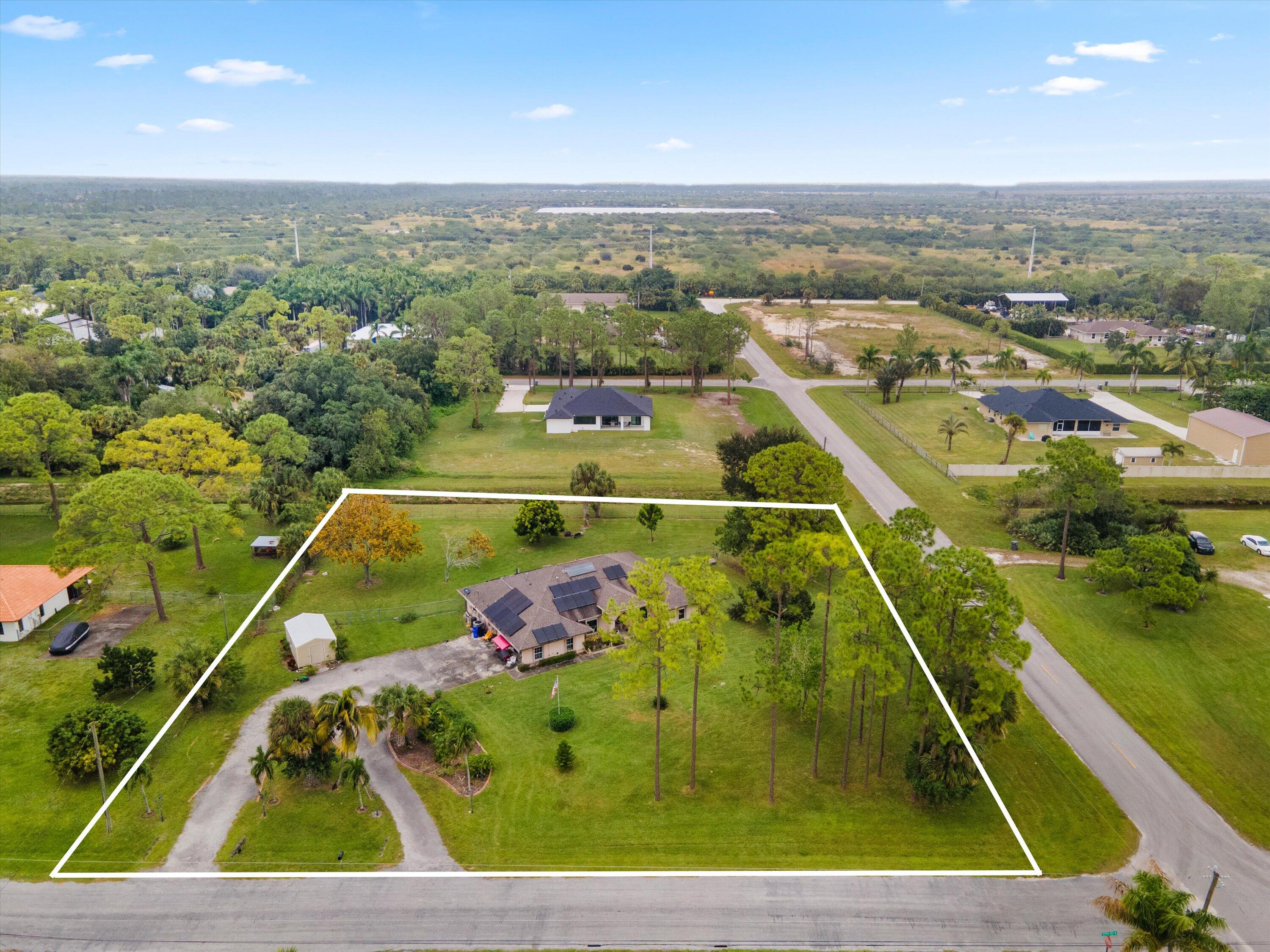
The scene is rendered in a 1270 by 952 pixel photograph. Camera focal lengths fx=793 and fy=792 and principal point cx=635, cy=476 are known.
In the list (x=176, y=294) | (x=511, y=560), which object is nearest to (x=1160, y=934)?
(x=511, y=560)

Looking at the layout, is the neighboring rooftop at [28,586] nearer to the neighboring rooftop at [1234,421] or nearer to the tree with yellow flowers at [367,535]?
the tree with yellow flowers at [367,535]

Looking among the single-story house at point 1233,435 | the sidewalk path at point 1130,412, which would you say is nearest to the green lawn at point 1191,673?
the single-story house at point 1233,435

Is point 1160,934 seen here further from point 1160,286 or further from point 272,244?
point 272,244

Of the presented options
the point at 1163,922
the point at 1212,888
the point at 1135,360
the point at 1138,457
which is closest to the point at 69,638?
the point at 1163,922

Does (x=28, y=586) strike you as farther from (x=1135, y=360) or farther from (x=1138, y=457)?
(x=1135, y=360)

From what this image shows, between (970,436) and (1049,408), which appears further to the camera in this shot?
(1049,408)

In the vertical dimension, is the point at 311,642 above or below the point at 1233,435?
below
